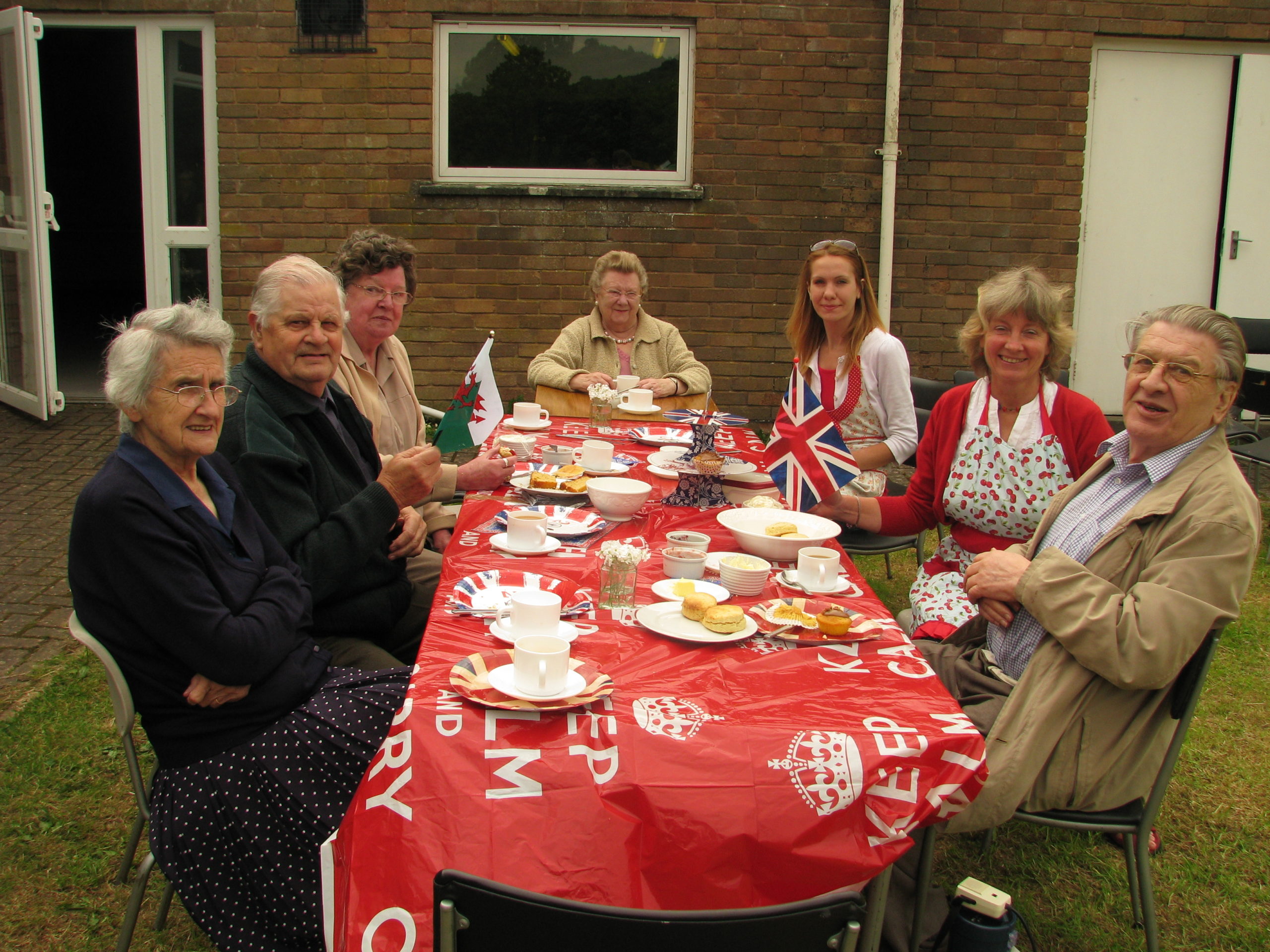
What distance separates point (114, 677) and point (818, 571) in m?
1.53

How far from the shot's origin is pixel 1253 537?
2125 mm

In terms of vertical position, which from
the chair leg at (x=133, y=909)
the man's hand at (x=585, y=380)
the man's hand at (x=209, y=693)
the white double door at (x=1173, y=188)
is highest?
the white double door at (x=1173, y=188)

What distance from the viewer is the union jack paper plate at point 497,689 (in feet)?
5.74

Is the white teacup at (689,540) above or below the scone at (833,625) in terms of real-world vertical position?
above

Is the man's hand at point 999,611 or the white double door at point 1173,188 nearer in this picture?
the man's hand at point 999,611

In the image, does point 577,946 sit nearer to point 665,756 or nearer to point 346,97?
point 665,756

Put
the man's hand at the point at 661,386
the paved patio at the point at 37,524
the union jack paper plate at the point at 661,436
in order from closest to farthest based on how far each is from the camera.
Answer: the paved patio at the point at 37,524 < the union jack paper plate at the point at 661,436 < the man's hand at the point at 661,386

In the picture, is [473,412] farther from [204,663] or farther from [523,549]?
[204,663]

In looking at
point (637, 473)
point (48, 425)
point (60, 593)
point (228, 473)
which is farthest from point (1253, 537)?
point (48, 425)

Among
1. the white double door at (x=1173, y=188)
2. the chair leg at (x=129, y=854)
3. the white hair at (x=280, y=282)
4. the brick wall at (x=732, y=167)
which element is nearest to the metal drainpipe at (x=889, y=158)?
the brick wall at (x=732, y=167)

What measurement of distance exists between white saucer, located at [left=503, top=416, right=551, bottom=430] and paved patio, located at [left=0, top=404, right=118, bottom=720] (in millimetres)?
2000

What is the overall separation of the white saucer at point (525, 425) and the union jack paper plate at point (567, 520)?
1.46 m

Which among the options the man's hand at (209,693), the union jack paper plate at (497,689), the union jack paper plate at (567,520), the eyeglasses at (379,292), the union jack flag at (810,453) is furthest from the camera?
the eyeglasses at (379,292)

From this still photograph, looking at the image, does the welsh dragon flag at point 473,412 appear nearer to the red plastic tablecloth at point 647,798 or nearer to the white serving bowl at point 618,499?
the white serving bowl at point 618,499
